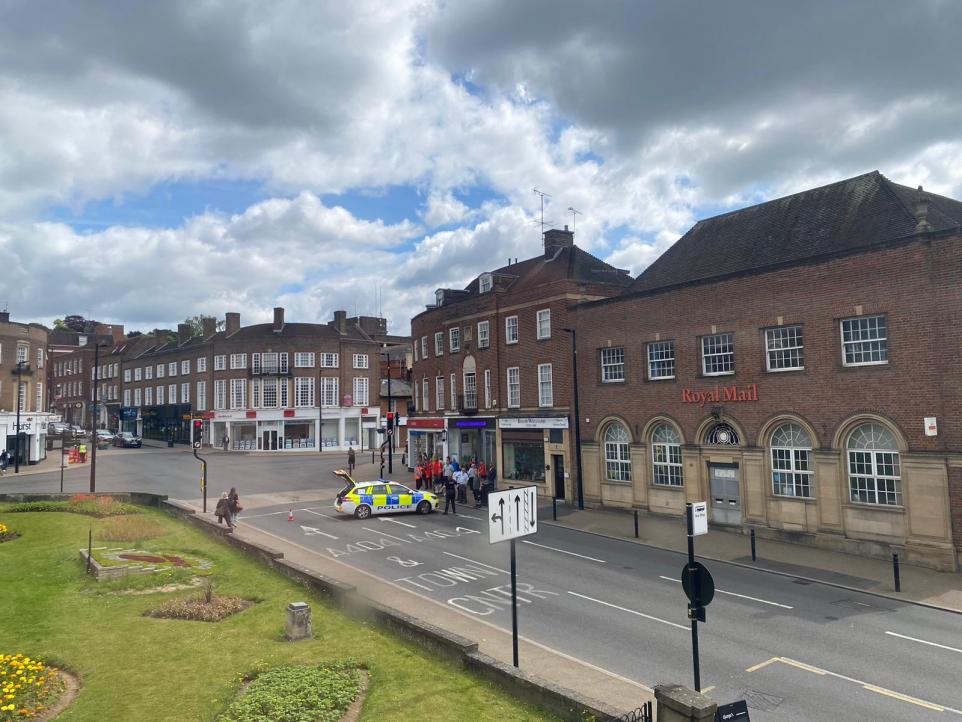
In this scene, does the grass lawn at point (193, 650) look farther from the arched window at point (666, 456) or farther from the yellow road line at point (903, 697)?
the arched window at point (666, 456)

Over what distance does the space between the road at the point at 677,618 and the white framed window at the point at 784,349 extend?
286 inches

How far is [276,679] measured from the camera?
31.5 ft

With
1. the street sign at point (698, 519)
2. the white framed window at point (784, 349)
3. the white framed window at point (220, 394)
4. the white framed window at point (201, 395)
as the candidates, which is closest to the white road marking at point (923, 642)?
the street sign at point (698, 519)

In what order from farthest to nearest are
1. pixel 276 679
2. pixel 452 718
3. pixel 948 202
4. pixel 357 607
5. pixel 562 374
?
1. pixel 562 374
2. pixel 948 202
3. pixel 357 607
4. pixel 276 679
5. pixel 452 718

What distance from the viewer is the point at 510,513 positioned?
33.0 feet

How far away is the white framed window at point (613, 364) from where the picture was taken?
28.4 metres

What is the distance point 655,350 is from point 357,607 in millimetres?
17500

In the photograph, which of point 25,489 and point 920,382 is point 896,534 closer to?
point 920,382

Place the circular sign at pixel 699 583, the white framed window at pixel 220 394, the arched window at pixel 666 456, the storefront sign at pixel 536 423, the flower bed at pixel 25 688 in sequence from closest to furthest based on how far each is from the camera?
the flower bed at pixel 25 688, the circular sign at pixel 699 583, the arched window at pixel 666 456, the storefront sign at pixel 536 423, the white framed window at pixel 220 394

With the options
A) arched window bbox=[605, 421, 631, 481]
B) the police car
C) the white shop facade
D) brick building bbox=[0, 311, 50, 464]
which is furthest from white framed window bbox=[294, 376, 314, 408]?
arched window bbox=[605, 421, 631, 481]

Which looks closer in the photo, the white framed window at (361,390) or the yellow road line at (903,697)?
the yellow road line at (903,697)

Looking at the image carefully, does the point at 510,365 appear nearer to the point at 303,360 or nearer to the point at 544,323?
the point at 544,323

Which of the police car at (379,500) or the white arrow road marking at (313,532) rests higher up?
the police car at (379,500)

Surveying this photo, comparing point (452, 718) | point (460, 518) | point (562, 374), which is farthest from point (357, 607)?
point (562, 374)
